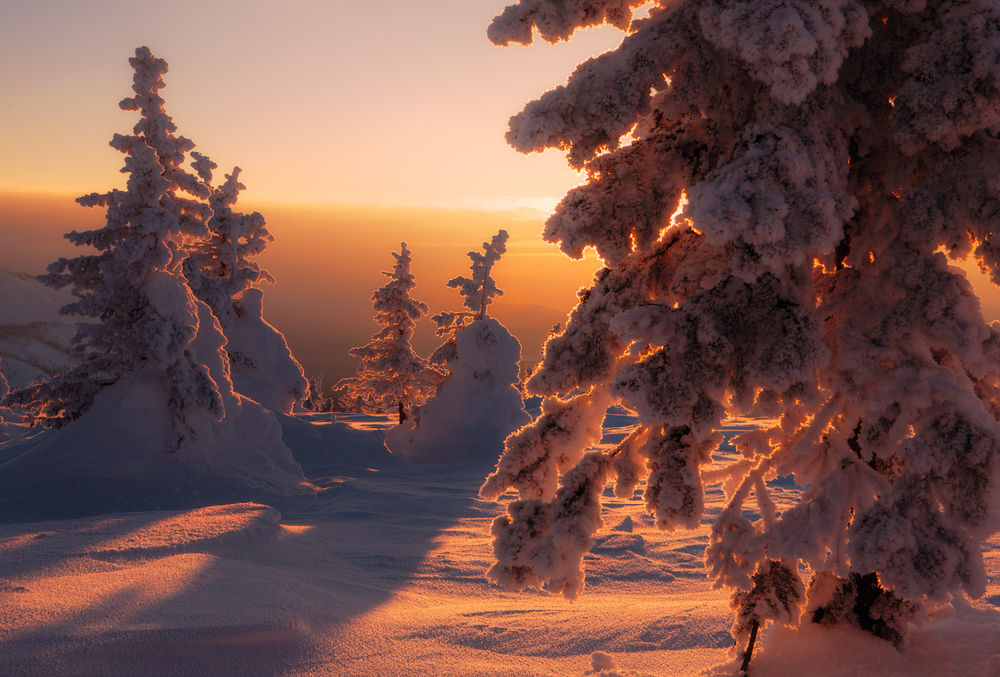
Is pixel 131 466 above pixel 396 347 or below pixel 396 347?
below

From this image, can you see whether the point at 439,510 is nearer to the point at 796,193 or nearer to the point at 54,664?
the point at 54,664

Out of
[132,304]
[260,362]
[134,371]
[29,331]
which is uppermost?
[29,331]

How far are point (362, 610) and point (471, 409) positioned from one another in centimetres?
1726

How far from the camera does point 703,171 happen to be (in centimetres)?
546

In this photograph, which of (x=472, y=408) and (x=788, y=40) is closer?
(x=788, y=40)

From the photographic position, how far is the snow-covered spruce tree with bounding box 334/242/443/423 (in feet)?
107


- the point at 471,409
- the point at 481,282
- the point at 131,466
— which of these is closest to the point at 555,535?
the point at 131,466

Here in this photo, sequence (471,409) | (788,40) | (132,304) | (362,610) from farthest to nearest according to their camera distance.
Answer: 1. (471,409)
2. (132,304)
3. (362,610)
4. (788,40)

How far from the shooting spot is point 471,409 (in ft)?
83.1

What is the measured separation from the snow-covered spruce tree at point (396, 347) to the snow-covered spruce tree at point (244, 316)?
403cm

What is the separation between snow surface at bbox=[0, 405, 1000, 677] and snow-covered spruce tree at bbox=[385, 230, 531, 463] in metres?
10.3

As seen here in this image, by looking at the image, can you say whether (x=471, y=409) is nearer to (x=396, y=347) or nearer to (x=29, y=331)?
(x=396, y=347)

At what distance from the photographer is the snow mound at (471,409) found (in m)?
24.9

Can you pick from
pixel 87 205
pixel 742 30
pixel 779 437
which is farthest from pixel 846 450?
pixel 87 205
